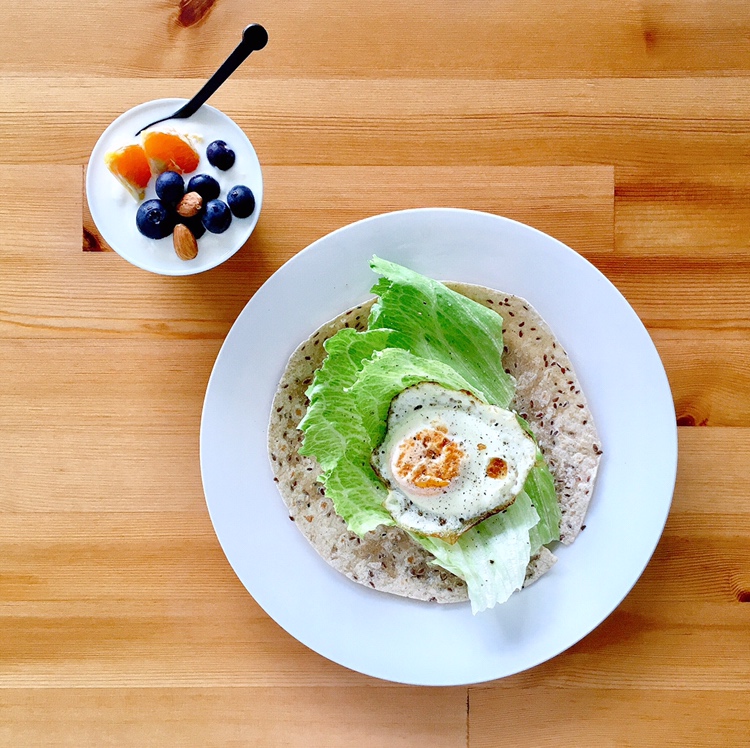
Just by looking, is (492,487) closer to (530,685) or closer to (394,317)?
(394,317)

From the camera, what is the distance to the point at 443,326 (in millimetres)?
2189

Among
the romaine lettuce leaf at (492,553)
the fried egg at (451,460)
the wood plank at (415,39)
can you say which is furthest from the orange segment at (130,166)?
the romaine lettuce leaf at (492,553)

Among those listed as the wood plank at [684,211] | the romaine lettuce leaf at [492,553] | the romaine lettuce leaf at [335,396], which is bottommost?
the romaine lettuce leaf at [492,553]

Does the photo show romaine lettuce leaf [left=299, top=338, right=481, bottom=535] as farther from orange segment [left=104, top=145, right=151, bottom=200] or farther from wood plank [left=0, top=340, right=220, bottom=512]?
orange segment [left=104, top=145, right=151, bottom=200]

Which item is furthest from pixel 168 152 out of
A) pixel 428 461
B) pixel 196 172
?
pixel 428 461

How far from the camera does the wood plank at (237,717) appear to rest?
2.47 metres

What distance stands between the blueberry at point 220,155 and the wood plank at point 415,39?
0.43 meters

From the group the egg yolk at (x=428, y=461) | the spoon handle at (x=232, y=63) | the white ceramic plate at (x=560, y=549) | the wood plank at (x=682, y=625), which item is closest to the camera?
the spoon handle at (x=232, y=63)

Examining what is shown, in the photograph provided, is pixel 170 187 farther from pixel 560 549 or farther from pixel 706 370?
pixel 706 370

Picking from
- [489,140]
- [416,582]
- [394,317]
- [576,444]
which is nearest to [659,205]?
[489,140]

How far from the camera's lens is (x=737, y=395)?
2.44 metres

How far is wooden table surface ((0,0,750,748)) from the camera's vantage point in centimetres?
244

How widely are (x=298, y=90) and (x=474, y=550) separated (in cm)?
162

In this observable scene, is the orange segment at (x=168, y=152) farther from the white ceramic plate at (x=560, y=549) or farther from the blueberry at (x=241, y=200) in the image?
the white ceramic plate at (x=560, y=549)
